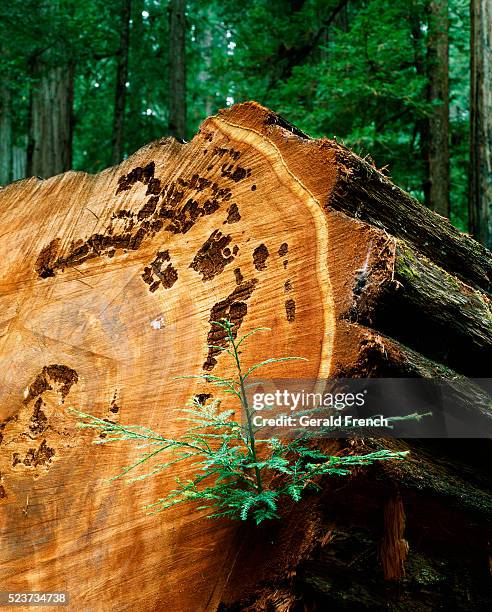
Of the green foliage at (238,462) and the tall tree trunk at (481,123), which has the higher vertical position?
the tall tree trunk at (481,123)

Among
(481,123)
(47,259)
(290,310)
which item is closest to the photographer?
(290,310)

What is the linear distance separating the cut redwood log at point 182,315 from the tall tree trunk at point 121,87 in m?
7.19

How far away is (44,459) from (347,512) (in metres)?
0.97

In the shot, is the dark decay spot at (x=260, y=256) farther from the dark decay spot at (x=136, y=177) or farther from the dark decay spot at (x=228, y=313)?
the dark decay spot at (x=136, y=177)

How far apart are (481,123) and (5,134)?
7770 mm

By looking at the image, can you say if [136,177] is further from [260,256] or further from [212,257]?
[260,256]

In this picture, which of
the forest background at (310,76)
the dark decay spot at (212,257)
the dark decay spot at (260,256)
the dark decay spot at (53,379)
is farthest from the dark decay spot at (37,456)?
the forest background at (310,76)

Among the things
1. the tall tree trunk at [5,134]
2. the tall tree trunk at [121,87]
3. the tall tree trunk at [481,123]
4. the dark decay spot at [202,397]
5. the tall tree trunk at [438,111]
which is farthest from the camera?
the tall tree trunk at [5,134]

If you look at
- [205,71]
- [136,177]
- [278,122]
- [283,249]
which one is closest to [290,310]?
[283,249]

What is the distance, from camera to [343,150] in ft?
6.62

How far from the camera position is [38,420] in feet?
7.45

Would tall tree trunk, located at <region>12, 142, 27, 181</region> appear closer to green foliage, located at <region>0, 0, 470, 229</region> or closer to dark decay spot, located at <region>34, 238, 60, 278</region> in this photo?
green foliage, located at <region>0, 0, 470, 229</region>

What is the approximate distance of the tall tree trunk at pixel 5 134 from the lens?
1067cm

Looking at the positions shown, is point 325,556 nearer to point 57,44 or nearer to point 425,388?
point 425,388
